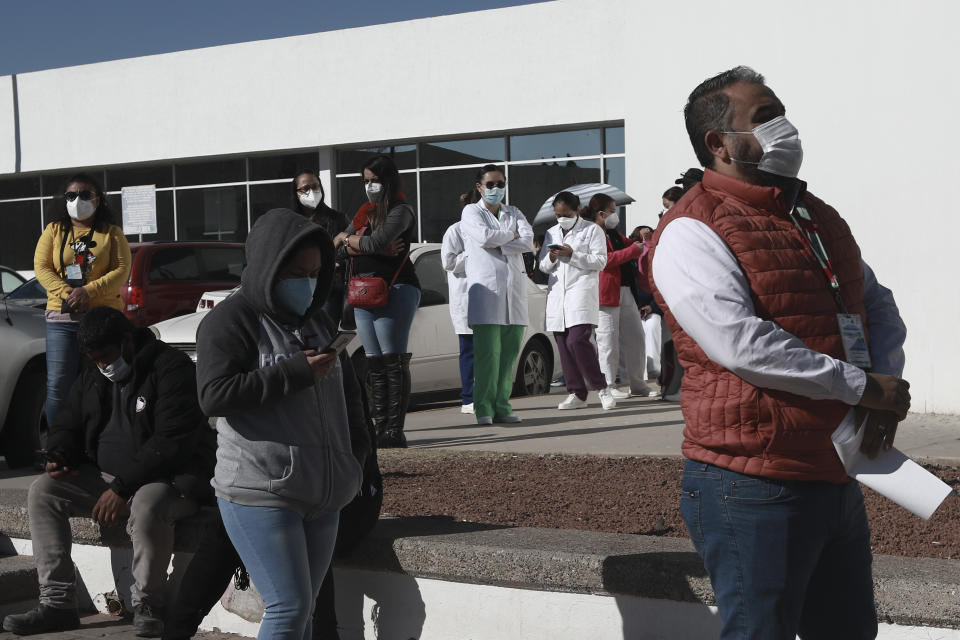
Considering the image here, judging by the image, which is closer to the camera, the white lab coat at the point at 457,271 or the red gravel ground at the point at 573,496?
the red gravel ground at the point at 573,496

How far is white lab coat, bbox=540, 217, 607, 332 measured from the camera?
10.7m

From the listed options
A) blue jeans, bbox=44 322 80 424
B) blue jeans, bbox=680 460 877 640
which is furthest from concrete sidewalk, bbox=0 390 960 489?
blue jeans, bbox=680 460 877 640

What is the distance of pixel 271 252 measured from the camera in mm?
3635

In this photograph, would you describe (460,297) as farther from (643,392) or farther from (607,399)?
(643,392)

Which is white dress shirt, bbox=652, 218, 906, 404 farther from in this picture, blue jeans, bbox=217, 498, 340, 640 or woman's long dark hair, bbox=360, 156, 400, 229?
woman's long dark hair, bbox=360, 156, 400, 229

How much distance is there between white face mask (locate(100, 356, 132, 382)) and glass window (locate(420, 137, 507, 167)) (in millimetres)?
15592

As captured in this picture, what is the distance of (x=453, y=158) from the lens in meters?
21.1

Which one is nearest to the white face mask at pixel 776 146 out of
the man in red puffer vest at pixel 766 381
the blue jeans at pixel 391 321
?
the man in red puffer vest at pixel 766 381

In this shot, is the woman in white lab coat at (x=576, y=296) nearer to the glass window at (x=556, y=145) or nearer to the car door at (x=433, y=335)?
the car door at (x=433, y=335)

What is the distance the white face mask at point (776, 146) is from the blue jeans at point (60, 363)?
552 cm

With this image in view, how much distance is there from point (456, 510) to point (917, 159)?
20.0 ft

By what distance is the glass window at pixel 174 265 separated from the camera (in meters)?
12.9

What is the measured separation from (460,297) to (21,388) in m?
3.54

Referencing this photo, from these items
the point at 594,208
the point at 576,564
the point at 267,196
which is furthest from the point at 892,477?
the point at 267,196
